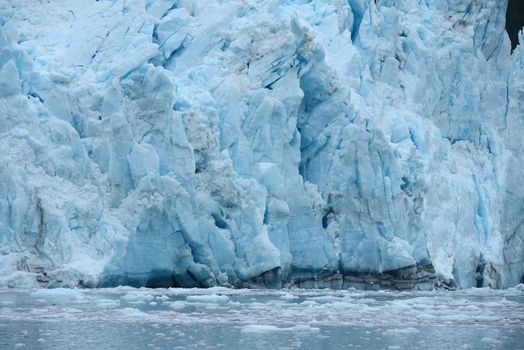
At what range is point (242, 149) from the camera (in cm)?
1702

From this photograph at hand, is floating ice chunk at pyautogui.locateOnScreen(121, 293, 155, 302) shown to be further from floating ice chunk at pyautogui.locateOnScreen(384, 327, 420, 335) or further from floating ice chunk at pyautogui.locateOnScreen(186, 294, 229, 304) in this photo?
floating ice chunk at pyautogui.locateOnScreen(384, 327, 420, 335)

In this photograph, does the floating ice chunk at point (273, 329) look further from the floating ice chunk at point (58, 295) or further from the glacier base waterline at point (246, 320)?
the floating ice chunk at point (58, 295)

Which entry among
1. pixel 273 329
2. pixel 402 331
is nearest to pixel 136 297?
pixel 273 329

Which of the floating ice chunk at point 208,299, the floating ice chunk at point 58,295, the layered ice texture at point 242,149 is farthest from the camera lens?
the layered ice texture at point 242,149

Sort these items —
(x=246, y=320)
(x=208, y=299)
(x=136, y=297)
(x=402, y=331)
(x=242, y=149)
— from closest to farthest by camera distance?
(x=402, y=331) < (x=246, y=320) < (x=136, y=297) < (x=208, y=299) < (x=242, y=149)

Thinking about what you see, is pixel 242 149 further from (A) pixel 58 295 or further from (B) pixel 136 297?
(A) pixel 58 295

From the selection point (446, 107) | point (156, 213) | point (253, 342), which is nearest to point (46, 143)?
point (156, 213)

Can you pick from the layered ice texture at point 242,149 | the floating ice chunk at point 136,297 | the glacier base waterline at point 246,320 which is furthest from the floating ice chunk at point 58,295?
the layered ice texture at point 242,149

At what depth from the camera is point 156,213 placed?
15.5 m

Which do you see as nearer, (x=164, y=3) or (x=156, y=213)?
(x=156, y=213)

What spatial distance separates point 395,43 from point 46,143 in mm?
8358

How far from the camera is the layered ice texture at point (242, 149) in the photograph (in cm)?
1554

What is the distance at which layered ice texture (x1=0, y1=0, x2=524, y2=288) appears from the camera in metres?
15.5

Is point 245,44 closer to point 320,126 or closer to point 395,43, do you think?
point 320,126
